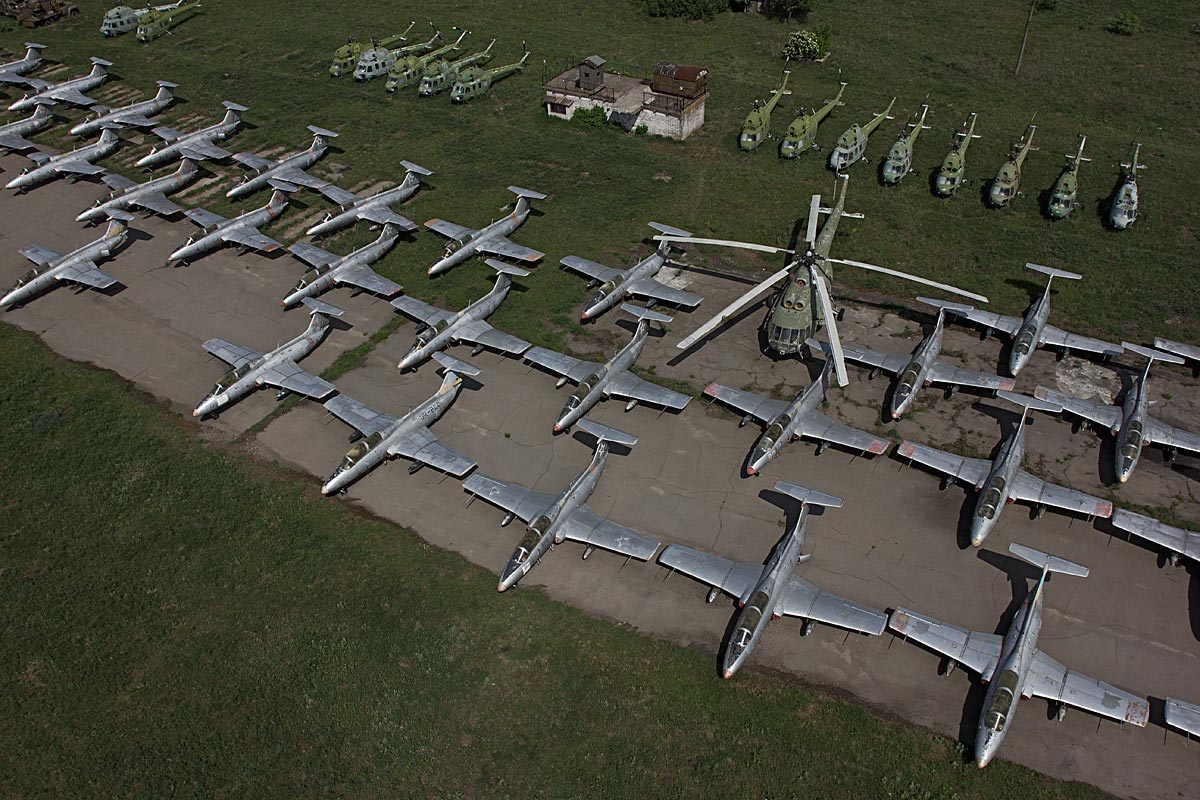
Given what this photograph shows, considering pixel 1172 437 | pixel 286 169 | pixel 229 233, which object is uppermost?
pixel 286 169

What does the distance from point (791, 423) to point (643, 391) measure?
7.49 meters

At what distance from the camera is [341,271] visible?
4638cm

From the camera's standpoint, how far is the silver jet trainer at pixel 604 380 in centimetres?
3684

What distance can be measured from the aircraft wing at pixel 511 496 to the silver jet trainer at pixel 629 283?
13.7m

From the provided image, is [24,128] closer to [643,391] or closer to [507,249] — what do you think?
[507,249]

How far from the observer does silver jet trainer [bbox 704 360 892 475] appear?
112ft

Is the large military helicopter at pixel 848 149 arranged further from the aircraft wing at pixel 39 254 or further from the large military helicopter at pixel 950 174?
the aircraft wing at pixel 39 254

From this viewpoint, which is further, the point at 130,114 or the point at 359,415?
the point at 130,114

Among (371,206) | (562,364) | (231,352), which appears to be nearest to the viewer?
(562,364)

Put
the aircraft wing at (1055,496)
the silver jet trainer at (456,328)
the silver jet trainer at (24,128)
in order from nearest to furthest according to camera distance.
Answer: the aircraft wing at (1055,496)
the silver jet trainer at (456,328)
the silver jet trainer at (24,128)

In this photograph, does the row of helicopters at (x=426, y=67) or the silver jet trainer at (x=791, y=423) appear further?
the row of helicopters at (x=426, y=67)

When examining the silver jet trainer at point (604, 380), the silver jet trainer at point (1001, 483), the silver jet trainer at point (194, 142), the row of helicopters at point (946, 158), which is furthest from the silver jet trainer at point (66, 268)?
the silver jet trainer at point (1001, 483)

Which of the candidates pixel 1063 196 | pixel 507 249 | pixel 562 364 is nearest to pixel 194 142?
Answer: pixel 507 249

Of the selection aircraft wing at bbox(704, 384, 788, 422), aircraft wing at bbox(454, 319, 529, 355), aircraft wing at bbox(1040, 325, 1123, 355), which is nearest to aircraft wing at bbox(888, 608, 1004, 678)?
aircraft wing at bbox(704, 384, 788, 422)
